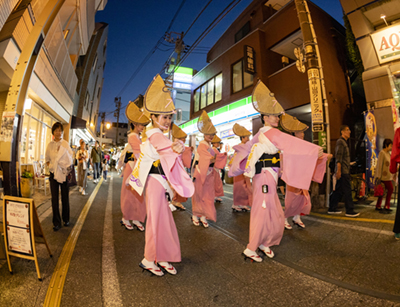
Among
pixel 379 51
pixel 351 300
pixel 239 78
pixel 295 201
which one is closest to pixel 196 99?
pixel 239 78

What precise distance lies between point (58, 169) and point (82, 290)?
2807 millimetres

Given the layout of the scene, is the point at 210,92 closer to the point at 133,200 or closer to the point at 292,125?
the point at 292,125

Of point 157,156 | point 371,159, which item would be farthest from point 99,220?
point 371,159

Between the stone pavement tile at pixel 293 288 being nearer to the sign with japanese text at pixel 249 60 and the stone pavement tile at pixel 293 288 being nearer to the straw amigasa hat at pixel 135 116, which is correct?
the straw amigasa hat at pixel 135 116

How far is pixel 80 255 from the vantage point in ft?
10.0

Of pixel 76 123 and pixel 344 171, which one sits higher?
pixel 76 123

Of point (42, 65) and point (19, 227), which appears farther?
point (42, 65)

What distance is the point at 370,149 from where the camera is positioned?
707cm

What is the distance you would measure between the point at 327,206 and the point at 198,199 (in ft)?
13.3

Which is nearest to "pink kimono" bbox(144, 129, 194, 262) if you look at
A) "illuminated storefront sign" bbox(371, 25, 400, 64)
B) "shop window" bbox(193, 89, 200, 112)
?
"illuminated storefront sign" bbox(371, 25, 400, 64)

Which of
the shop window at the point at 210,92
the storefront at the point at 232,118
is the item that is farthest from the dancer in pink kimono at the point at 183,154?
the shop window at the point at 210,92

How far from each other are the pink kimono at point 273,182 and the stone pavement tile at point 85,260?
204 cm

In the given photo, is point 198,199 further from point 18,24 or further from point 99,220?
point 18,24

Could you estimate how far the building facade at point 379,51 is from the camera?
293 inches
